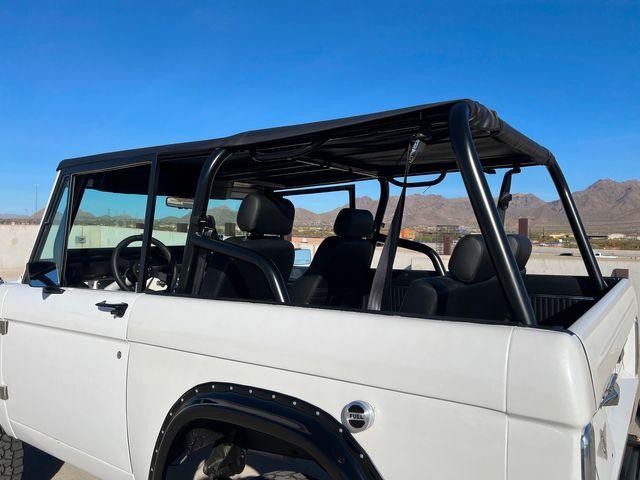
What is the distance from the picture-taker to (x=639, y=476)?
198cm

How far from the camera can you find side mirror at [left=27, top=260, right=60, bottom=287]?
3.02m

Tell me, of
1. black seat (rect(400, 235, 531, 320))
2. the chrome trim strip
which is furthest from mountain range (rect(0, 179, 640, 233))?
the chrome trim strip

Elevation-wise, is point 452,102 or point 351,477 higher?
point 452,102

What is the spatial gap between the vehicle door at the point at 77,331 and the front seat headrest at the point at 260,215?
61 cm

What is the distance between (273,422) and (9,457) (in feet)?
8.08

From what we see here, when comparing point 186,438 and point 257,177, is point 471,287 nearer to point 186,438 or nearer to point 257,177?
point 186,438

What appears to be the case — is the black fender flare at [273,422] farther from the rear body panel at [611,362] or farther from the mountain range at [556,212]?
the mountain range at [556,212]

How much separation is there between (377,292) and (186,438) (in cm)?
100

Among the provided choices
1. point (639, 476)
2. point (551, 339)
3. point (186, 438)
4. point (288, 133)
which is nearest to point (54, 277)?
point (186, 438)

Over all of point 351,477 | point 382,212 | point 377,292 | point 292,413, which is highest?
point 382,212

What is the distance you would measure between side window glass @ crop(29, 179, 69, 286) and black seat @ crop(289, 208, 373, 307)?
4.63ft

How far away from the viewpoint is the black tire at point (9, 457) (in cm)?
329

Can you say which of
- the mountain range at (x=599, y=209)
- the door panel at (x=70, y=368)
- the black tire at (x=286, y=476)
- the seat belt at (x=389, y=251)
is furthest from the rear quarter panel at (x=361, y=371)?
the mountain range at (x=599, y=209)

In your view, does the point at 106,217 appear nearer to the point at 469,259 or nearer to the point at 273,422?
the point at 273,422
